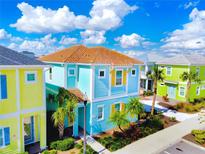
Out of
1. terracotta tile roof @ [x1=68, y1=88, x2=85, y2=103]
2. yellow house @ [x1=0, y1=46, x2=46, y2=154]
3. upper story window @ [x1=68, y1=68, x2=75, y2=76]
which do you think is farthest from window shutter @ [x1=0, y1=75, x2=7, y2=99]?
upper story window @ [x1=68, y1=68, x2=75, y2=76]

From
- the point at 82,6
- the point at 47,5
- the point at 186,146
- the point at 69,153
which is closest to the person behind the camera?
the point at 69,153

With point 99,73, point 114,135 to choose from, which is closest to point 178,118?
point 114,135

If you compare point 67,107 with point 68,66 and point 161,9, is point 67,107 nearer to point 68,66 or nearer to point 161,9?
point 68,66

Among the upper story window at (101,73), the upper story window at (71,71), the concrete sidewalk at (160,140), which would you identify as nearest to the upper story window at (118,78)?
the upper story window at (101,73)

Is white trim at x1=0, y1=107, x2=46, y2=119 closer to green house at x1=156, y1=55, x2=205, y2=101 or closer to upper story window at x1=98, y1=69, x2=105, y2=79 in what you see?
upper story window at x1=98, y1=69, x2=105, y2=79

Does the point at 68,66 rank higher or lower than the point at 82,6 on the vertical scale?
lower

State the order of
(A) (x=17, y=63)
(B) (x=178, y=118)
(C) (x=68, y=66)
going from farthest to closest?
1. (B) (x=178, y=118)
2. (C) (x=68, y=66)
3. (A) (x=17, y=63)
